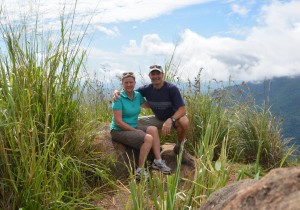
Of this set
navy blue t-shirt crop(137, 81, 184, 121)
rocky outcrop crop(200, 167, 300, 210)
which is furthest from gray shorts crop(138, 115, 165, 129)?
rocky outcrop crop(200, 167, 300, 210)

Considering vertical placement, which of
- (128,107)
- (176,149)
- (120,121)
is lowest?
(176,149)

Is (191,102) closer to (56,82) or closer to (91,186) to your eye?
(91,186)

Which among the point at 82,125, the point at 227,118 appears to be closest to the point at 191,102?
the point at 227,118

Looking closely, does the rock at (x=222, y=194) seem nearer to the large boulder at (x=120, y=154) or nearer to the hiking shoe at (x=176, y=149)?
the large boulder at (x=120, y=154)

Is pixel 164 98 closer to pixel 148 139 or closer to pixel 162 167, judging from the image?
pixel 148 139

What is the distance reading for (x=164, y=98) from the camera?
19.1 ft

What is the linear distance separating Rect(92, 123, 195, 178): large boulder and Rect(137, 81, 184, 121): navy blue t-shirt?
1.85ft

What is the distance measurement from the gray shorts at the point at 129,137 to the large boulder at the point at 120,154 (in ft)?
0.25

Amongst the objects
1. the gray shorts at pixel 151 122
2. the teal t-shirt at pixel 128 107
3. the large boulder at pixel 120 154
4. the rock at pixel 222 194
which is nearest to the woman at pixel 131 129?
the teal t-shirt at pixel 128 107

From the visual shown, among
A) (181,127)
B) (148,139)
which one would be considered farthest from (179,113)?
(148,139)

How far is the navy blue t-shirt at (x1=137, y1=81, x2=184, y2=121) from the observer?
5777mm

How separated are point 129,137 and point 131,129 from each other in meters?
0.11

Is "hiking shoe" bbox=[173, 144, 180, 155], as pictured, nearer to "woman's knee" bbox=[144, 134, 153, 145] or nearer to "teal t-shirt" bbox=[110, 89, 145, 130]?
"woman's knee" bbox=[144, 134, 153, 145]

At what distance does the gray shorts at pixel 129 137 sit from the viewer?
214 inches
